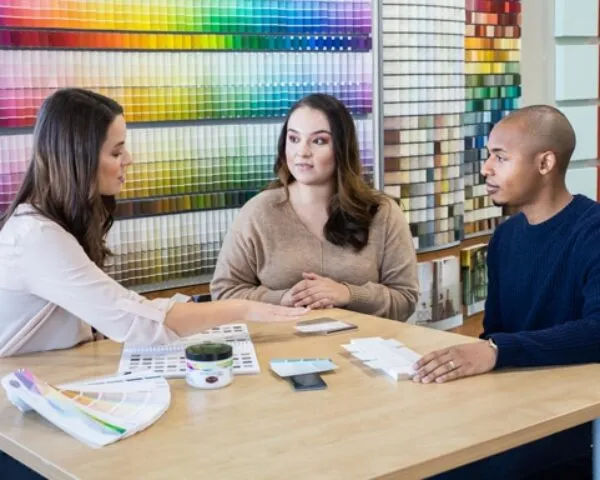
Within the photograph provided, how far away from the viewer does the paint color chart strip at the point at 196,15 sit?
3.20 metres

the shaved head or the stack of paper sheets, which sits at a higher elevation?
the shaved head

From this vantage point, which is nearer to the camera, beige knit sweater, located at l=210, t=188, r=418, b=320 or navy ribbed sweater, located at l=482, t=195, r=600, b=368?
navy ribbed sweater, located at l=482, t=195, r=600, b=368

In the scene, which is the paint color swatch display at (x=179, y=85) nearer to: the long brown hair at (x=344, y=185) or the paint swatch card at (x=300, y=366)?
the long brown hair at (x=344, y=185)

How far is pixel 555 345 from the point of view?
2.19 meters

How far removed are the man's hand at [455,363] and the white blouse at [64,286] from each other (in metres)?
0.63

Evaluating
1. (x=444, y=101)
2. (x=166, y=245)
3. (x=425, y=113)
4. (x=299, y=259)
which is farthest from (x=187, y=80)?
(x=444, y=101)

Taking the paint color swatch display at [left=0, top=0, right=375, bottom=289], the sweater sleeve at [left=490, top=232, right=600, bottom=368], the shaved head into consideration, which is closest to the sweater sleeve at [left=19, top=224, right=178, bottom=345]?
the sweater sleeve at [left=490, top=232, right=600, bottom=368]

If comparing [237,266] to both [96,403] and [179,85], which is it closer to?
[179,85]

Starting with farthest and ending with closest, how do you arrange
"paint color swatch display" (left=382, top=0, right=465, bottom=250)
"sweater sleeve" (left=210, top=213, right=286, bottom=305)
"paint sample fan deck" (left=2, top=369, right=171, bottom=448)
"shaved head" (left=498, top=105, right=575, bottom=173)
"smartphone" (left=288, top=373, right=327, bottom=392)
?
"paint color swatch display" (left=382, top=0, right=465, bottom=250) → "sweater sleeve" (left=210, top=213, right=286, bottom=305) → "shaved head" (left=498, top=105, right=575, bottom=173) → "smartphone" (left=288, top=373, right=327, bottom=392) → "paint sample fan deck" (left=2, top=369, right=171, bottom=448)

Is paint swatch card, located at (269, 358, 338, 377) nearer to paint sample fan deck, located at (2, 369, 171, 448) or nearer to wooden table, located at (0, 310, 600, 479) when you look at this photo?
wooden table, located at (0, 310, 600, 479)

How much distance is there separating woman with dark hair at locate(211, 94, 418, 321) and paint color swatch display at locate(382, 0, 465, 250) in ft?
3.07

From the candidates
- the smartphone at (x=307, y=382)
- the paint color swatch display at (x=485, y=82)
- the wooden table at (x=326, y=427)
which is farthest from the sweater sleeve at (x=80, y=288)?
the paint color swatch display at (x=485, y=82)

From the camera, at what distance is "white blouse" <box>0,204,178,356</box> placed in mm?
2266

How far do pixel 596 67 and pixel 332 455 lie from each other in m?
4.22
